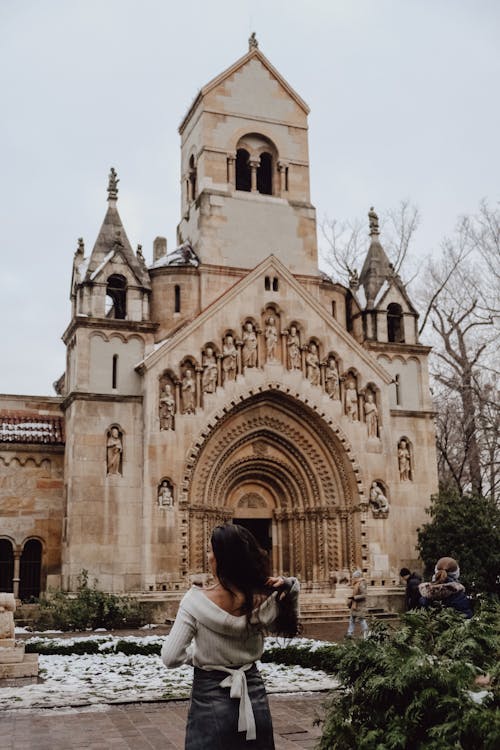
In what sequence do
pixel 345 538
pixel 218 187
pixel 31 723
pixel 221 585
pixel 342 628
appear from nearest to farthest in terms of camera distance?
pixel 221 585 → pixel 31 723 → pixel 342 628 → pixel 345 538 → pixel 218 187

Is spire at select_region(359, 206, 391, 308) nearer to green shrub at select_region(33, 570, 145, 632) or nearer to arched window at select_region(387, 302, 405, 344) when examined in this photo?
arched window at select_region(387, 302, 405, 344)

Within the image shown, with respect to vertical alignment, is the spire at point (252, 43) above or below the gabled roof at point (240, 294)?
above

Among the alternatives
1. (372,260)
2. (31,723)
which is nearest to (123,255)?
(372,260)

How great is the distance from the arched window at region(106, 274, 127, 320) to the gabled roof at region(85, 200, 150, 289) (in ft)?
2.00

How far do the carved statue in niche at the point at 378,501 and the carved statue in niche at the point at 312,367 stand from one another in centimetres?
418

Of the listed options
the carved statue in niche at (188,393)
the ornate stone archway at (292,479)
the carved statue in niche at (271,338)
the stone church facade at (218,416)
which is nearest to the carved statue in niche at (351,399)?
the stone church facade at (218,416)

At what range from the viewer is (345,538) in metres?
27.4

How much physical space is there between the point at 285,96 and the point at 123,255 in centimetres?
1039

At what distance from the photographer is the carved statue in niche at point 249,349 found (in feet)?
88.6

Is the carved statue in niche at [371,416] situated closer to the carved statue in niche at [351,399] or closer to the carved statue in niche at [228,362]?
the carved statue in niche at [351,399]

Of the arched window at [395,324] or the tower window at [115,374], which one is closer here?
the tower window at [115,374]

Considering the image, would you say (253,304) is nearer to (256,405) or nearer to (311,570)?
(256,405)

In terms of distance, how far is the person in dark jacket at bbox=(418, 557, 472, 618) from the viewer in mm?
10164

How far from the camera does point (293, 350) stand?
27719mm
